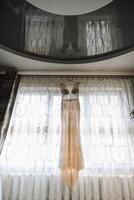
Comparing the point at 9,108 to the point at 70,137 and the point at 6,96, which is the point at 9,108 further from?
the point at 70,137

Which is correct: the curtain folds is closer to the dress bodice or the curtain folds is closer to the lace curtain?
the dress bodice

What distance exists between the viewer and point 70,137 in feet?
6.06

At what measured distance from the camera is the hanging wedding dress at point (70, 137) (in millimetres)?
1711

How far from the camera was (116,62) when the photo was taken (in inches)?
79.1

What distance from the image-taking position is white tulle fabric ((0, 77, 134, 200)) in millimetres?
1674

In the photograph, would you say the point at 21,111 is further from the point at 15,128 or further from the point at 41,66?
the point at 41,66

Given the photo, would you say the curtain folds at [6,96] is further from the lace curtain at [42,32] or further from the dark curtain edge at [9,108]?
the lace curtain at [42,32]

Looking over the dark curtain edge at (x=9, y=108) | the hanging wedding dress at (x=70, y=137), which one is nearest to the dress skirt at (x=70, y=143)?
the hanging wedding dress at (x=70, y=137)

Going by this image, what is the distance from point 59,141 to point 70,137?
0.12 meters

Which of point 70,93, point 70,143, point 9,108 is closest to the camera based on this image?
point 70,143

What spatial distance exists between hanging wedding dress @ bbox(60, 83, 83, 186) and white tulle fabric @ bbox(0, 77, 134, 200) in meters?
0.05

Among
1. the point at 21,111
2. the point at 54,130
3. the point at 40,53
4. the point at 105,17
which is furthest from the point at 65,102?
the point at 105,17

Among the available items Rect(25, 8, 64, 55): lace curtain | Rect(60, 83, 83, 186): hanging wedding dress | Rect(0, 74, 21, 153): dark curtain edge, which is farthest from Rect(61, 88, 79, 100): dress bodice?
Rect(25, 8, 64, 55): lace curtain

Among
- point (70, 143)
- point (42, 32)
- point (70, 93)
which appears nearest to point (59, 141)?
point (70, 143)
